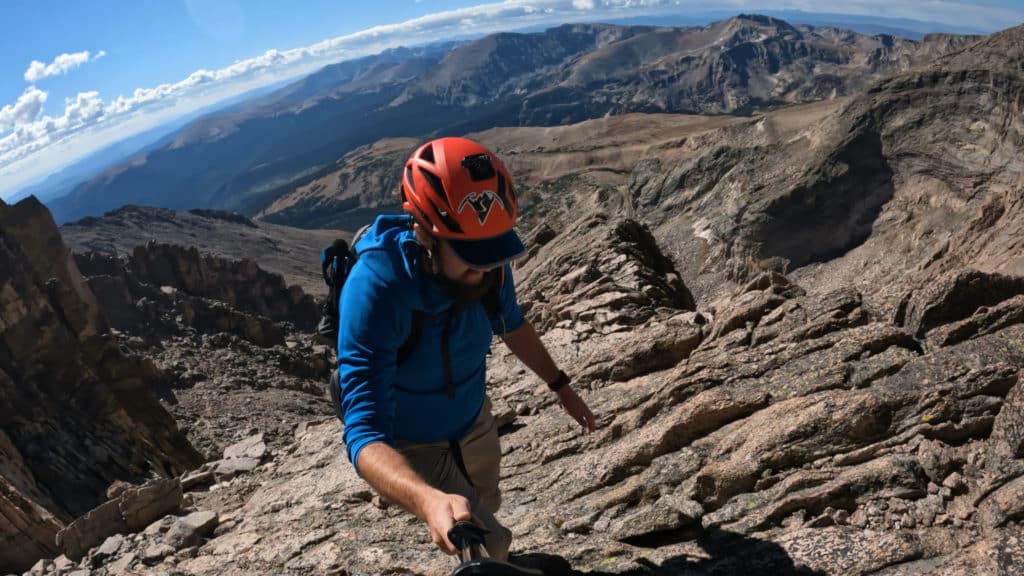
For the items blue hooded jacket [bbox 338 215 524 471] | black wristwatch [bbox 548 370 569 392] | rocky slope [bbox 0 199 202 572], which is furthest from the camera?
rocky slope [bbox 0 199 202 572]

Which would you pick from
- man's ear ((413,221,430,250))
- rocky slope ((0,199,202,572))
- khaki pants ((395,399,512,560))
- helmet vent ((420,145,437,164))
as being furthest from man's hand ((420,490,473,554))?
rocky slope ((0,199,202,572))

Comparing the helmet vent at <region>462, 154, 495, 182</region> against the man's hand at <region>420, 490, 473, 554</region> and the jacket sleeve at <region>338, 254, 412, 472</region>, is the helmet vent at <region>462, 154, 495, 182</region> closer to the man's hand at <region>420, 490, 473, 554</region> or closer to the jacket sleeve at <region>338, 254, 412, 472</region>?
the jacket sleeve at <region>338, 254, 412, 472</region>

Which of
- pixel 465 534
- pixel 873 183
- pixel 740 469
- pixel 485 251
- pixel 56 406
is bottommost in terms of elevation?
pixel 873 183

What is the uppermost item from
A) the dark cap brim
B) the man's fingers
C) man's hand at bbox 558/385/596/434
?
the dark cap brim

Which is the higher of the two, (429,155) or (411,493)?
(429,155)

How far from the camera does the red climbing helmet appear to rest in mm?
4824

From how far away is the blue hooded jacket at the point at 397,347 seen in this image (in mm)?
A: 4543

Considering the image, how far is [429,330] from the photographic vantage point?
4977 millimetres

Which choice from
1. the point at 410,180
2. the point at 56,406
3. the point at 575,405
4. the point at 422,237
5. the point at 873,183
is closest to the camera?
the point at 422,237

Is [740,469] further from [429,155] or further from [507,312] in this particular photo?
[429,155]

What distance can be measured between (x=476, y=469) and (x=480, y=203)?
2716mm

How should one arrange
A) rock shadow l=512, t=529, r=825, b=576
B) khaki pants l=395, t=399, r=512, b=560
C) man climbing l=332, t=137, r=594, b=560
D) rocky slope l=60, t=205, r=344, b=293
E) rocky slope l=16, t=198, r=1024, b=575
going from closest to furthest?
man climbing l=332, t=137, r=594, b=560
khaki pants l=395, t=399, r=512, b=560
rock shadow l=512, t=529, r=825, b=576
rocky slope l=16, t=198, r=1024, b=575
rocky slope l=60, t=205, r=344, b=293

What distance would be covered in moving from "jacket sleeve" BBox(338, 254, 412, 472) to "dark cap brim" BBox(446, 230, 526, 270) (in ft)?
1.75

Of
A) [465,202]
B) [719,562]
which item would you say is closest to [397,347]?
[465,202]
